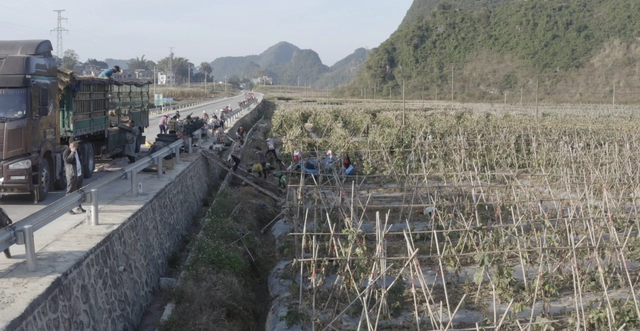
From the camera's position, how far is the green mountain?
7081 centimetres

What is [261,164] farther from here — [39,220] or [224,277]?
[39,220]

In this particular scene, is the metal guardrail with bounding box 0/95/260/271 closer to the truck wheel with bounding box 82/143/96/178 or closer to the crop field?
the crop field

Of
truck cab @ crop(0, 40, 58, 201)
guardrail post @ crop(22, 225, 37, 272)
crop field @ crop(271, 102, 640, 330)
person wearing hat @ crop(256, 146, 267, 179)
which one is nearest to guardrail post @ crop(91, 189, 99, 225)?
guardrail post @ crop(22, 225, 37, 272)

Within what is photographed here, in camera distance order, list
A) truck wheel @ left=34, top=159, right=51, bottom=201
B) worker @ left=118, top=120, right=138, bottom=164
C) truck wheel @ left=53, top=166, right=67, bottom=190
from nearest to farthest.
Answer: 1. truck wheel @ left=34, top=159, right=51, bottom=201
2. truck wheel @ left=53, top=166, right=67, bottom=190
3. worker @ left=118, top=120, right=138, bottom=164

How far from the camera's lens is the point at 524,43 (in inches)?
3125

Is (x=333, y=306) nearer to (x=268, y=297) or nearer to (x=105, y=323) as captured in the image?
(x=268, y=297)

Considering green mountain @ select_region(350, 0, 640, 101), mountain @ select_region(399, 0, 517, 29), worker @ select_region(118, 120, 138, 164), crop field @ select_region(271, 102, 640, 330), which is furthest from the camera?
mountain @ select_region(399, 0, 517, 29)

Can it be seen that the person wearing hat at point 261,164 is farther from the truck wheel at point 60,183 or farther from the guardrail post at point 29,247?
the guardrail post at point 29,247

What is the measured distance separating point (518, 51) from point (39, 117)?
73534 millimetres

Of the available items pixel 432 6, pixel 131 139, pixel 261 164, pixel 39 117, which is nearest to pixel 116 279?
pixel 39 117

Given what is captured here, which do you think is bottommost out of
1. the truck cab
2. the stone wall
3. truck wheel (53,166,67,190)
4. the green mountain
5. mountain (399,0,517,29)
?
the stone wall

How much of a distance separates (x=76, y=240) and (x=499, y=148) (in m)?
16.8

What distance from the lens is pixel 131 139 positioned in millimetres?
20000

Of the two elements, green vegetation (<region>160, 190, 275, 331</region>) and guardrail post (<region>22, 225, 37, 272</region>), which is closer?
guardrail post (<region>22, 225, 37, 272</region>)
